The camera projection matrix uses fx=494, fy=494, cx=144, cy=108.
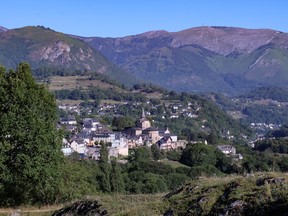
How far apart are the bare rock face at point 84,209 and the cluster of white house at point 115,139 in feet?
281

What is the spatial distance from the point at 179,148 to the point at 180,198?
350 feet

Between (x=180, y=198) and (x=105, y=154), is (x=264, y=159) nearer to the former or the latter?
(x=105, y=154)

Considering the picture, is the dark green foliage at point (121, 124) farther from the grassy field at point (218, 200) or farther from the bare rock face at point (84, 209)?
the grassy field at point (218, 200)

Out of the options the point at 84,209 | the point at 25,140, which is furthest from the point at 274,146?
the point at 84,209

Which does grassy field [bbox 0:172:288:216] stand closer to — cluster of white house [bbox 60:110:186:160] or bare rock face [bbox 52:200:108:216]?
bare rock face [bbox 52:200:108:216]

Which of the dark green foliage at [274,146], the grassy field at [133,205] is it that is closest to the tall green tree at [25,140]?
the grassy field at [133,205]

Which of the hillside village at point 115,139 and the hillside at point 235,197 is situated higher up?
the hillside at point 235,197

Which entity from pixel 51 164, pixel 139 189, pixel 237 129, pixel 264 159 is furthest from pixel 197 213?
pixel 237 129

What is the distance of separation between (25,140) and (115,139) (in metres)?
96.5

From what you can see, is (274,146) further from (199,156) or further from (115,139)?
(115,139)

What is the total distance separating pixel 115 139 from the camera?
375 ft

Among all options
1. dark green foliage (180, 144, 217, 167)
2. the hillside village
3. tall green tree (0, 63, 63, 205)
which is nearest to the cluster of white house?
the hillside village

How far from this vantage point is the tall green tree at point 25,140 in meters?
18.0

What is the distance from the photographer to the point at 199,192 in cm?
1134
